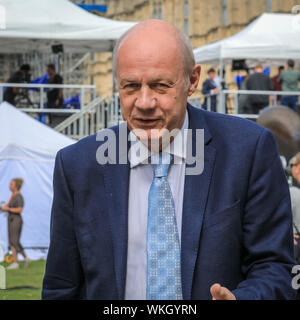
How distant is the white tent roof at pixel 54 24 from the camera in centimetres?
1268

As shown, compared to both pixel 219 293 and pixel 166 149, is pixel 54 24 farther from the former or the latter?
pixel 219 293

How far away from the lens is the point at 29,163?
1173 centimetres

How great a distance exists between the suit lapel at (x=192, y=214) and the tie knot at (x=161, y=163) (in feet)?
0.18

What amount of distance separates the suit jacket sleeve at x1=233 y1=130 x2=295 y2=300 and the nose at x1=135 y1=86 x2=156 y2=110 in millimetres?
292

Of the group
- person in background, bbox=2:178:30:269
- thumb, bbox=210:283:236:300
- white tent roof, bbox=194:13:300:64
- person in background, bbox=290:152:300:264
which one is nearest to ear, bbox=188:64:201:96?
thumb, bbox=210:283:236:300

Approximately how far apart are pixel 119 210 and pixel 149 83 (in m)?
0.31

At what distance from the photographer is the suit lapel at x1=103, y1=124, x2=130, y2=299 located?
1889 millimetres

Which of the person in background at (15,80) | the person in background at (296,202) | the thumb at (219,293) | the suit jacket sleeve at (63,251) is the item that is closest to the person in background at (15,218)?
the person in background at (15,80)

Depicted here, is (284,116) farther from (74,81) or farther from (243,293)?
(74,81)

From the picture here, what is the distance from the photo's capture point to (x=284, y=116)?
10.3 m

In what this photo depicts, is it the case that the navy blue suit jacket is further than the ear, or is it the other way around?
the ear

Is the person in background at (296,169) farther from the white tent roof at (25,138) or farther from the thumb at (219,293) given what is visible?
the white tent roof at (25,138)

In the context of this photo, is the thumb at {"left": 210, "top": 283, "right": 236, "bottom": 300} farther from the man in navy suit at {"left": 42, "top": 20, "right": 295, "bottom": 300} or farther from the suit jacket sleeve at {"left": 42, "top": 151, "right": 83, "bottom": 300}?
the suit jacket sleeve at {"left": 42, "top": 151, "right": 83, "bottom": 300}

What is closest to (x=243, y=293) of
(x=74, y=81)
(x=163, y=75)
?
(x=163, y=75)
